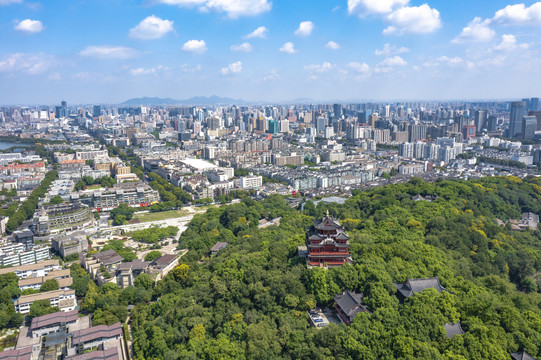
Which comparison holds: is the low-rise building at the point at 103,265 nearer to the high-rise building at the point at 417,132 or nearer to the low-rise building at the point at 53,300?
the low-rise building at the point at 53,300

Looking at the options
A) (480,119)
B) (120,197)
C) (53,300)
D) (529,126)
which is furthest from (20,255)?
(480,119)

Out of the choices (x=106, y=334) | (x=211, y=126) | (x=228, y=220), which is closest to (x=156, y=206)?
(x=228, y=220)

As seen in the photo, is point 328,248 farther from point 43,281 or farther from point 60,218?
point 60,218

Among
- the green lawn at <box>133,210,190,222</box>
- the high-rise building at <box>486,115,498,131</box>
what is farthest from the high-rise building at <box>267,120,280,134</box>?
the green lawn at <box>133,210,190,222</box>

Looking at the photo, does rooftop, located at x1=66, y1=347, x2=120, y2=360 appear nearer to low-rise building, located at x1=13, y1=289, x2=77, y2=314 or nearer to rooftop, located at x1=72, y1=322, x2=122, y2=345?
rooftop, located at x1=72, y1=322, x2=122, y2=345

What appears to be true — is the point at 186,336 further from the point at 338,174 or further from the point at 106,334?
the point at 338,174

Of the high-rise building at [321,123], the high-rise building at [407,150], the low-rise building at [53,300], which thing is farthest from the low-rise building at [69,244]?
the high-rise building at [321,123]
